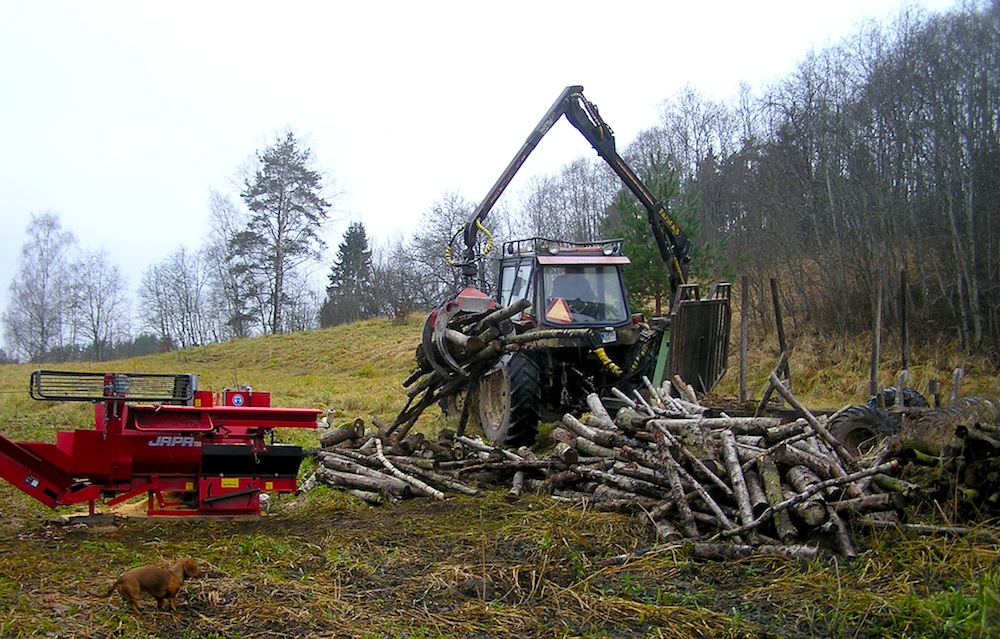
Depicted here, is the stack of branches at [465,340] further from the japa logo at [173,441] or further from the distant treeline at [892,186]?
the distant treeline at [892,186]

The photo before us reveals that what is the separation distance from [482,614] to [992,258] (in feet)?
39.8

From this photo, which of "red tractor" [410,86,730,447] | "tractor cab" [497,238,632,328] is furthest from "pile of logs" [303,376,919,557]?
"tractor cab" [497,238,632,328]

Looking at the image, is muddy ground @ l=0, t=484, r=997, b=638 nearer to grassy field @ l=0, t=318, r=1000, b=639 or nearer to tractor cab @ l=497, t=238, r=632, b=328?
grassy field @ l=0, t=318, r=1000, b=639

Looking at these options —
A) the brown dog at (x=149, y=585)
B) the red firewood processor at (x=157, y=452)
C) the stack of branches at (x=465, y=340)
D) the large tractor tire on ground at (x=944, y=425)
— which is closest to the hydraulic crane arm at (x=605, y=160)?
the stack of branches at (x=465, y=340)

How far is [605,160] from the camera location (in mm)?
11172

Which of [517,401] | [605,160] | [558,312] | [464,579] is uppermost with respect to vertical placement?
[605,160]

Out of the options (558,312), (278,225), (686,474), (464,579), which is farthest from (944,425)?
(278,225)

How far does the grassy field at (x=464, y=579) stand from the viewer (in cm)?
374

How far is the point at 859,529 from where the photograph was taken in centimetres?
499

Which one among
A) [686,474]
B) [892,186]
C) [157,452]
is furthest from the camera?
[892,186]

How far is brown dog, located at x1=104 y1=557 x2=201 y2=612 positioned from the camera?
149 inches

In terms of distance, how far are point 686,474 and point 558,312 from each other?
4056 mm

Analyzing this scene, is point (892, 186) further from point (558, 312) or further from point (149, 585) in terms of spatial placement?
point (149, 585)

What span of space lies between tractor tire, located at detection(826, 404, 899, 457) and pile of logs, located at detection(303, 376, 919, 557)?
18 cm
